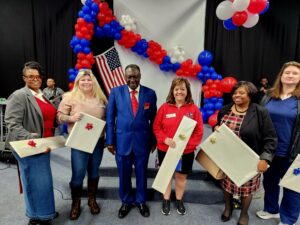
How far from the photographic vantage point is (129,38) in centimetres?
495

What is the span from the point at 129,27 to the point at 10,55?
3.31 m

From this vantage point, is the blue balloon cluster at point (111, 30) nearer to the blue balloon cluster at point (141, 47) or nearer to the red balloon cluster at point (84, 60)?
the blue balloon cluster at point (141, 47)

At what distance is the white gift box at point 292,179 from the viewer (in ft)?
6.04

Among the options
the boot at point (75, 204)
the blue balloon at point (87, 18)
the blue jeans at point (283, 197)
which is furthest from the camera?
the blue balloon at point (87, 18)

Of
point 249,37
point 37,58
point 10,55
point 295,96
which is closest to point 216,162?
point 295,96

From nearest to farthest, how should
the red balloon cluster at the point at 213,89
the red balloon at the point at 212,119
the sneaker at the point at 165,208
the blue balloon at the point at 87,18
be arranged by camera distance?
the sneaker at the point at 165,208 < the blue balloon at the point at 87,18 < the red balloon at the point at 212,119 < the red balloon cluster at the point at 213,89

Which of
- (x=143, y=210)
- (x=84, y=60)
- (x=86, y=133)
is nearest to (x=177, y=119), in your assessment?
(x=86, y=133)

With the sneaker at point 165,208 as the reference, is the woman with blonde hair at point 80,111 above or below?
above

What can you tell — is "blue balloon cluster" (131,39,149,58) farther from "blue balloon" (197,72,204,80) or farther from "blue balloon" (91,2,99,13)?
"blue balloon" (197,72,204,80)

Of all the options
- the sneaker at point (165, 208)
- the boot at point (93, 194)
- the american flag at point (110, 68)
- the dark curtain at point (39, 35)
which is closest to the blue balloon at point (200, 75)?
the american flag at point (110, 68)

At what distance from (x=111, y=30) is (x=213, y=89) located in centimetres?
261

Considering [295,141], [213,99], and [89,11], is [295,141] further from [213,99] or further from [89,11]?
[89,11]

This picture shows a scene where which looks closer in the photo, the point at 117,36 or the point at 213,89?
the point at 117,36

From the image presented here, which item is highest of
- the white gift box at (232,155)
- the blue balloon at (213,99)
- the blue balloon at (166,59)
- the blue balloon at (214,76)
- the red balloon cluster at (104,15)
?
the red balloon cluster at (104,15)
